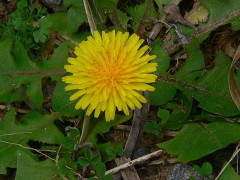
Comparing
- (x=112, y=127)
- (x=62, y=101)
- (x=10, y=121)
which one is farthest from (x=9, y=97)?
(x=112, y=127)

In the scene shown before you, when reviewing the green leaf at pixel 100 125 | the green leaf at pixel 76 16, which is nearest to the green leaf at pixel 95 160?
the green leaf at pixel 100 125

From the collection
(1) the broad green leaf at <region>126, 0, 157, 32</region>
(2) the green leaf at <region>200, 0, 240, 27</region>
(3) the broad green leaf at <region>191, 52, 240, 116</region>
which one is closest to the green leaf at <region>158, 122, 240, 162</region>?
(3) the broad green leaf at <region>191, 52, 240, 116</region>

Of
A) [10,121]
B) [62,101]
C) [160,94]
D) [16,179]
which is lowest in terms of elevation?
[16,179]

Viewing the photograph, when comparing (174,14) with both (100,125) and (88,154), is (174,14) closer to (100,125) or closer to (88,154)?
(100,125)

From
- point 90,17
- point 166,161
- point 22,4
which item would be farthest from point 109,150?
point 22,4

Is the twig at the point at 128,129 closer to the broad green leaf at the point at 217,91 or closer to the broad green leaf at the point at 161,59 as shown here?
the broad green leaf at the point at 217,91

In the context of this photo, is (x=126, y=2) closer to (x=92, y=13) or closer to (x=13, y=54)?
(x=92, y=13)
